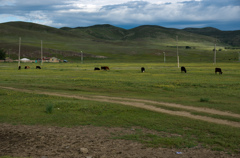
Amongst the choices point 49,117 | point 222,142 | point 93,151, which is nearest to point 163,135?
point 222,142

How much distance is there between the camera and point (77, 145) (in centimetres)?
998

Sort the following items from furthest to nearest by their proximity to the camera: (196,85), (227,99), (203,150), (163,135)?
(196,85) < (227,99) < (163,135) < (203,150)

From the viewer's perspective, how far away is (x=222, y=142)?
9992 mm

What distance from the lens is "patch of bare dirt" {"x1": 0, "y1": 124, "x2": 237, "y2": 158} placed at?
29.8ft

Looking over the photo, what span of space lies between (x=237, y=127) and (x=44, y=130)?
7910mm

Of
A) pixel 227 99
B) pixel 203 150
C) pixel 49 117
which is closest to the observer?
pixel 203 150

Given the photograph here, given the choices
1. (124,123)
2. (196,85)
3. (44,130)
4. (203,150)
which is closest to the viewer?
(203,150)

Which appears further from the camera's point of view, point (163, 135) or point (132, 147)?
point (163, 135)

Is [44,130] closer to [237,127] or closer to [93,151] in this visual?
[93,151]

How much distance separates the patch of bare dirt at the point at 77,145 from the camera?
357 inches

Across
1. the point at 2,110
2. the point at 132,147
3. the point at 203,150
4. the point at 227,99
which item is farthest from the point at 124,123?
the point at 227,99

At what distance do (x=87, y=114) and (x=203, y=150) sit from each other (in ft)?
22.9

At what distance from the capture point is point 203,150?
9391 mm

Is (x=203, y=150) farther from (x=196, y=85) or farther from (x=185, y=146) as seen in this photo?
(x=196, y=85)
